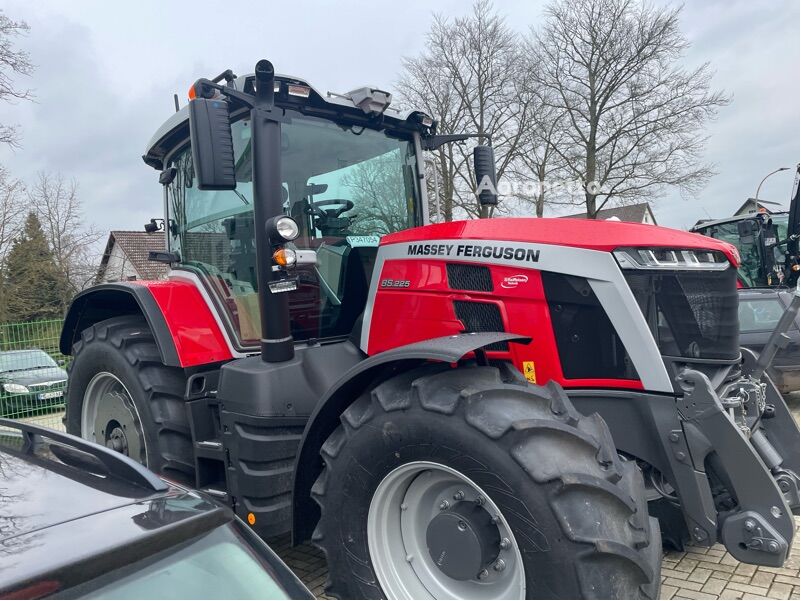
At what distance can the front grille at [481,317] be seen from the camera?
274 cm

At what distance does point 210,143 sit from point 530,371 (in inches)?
69.8

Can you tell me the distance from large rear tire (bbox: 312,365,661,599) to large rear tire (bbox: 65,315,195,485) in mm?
1377

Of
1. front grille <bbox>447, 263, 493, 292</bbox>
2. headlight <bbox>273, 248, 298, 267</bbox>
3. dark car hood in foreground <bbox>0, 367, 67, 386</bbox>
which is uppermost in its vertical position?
headlight <bbox>273, 248, 298, 267</bbox>

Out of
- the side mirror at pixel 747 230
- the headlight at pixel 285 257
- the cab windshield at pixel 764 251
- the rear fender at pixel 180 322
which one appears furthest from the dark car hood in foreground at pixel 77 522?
the side mirror at pixel 747 230

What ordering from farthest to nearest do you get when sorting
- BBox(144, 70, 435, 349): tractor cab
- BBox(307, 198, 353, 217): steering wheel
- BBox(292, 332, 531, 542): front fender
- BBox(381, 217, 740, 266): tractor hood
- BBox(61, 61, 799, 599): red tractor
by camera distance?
BBox(307, 198, 353, 217): steering wheel
BBox(144, 70, 435, 349): tractor cab
BBox(381, 217, 740, 266): tractor hood
BBox(292, 332, 531, 542): front fender
BBox(61, 61, 799, 599): red tractor

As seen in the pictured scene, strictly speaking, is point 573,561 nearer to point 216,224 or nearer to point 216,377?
point 216,377

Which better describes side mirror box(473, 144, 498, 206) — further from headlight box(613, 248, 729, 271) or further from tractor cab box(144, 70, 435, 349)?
headlight box(613, 248, 729, 271)

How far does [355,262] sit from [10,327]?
8912 mm

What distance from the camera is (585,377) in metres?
2.59

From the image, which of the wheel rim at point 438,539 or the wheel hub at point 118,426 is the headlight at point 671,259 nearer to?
the wheel rim at point 438,539

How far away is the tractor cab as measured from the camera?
3.38m

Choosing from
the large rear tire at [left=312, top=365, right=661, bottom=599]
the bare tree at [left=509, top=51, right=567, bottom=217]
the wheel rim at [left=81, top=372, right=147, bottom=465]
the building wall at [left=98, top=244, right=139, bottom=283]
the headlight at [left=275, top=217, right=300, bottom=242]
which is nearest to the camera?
the large rear tire at [left=312, top=365, right=661, bottom=599]

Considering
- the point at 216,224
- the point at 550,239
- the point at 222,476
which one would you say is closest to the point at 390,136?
the point at 216,224

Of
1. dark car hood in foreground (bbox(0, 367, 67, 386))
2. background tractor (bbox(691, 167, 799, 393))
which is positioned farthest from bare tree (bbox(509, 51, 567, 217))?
dark car hood in foreground (bbox(0, 367, 67, 386))
